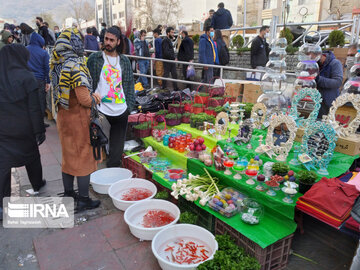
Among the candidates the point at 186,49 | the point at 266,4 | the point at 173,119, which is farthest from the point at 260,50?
the point at 266,4

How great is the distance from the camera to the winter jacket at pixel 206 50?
648 cm

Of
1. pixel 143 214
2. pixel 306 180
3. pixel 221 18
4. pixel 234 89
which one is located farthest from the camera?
pixel 221 18

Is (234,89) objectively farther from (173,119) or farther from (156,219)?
(156,219)

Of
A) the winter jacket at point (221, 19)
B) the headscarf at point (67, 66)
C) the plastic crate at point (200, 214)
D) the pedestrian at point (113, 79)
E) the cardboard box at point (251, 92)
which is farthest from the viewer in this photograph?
the winter jacket at point (221, 19)

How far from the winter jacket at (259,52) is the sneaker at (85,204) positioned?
16.8 feet

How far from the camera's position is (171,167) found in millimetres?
3654

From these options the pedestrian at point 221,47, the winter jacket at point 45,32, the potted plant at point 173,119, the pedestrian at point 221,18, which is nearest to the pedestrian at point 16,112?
the potted plant at point 173,119

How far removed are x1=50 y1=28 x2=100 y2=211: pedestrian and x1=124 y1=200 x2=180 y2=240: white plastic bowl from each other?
640mm

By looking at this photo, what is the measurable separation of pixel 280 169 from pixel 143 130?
2.25 meters

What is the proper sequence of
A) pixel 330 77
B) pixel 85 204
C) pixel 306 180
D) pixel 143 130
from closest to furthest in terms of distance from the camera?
1. pixel 306 180
2. pixel 85 204
3. pixel 330 77
4. pixel 143 130

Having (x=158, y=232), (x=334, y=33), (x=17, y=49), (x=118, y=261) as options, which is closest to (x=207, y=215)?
(x=158, y=232)

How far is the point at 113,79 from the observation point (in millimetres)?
3400

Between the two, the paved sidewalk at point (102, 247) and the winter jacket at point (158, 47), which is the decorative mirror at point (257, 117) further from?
the winter jacket at point (158, 47)

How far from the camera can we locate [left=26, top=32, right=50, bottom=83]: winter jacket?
5031mm
